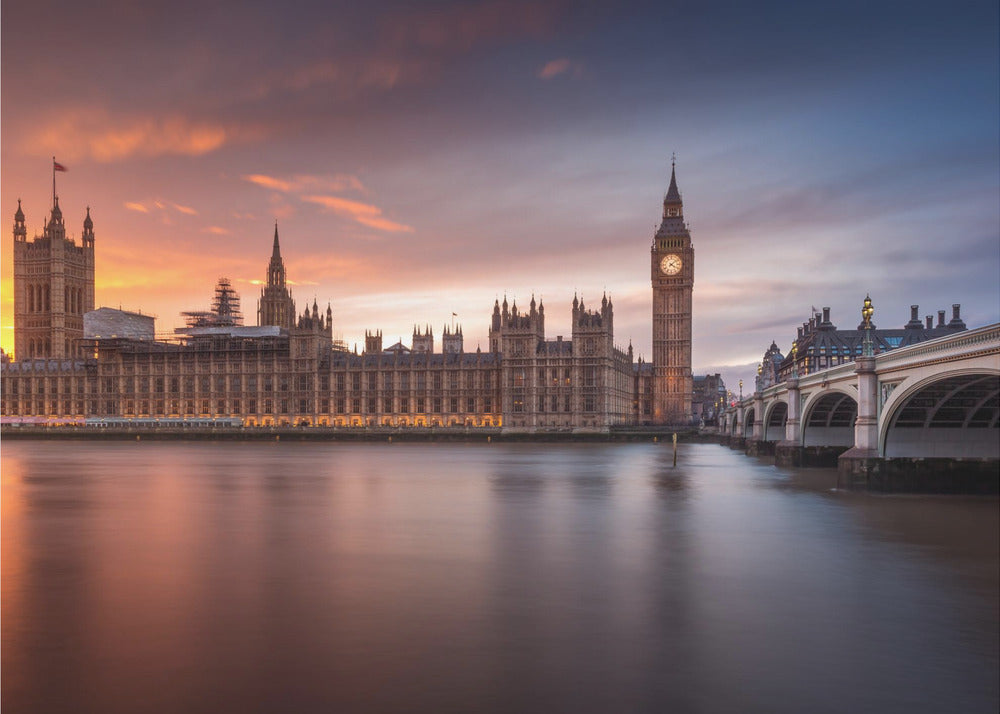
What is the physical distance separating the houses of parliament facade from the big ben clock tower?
6.7 inches

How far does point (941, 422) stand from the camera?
32844 mm

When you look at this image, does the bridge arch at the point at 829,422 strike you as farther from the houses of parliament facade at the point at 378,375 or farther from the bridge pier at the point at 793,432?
the houses of parliament facade at the point at 378,375

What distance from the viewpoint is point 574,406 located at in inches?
4158

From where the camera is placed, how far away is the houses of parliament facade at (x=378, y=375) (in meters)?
106

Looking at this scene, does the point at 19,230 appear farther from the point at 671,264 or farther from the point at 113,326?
the point at 671,264

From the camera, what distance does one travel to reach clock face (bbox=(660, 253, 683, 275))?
124 meters

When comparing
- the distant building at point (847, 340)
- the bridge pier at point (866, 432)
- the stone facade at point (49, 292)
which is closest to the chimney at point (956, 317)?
the distant building at point (847, 340)

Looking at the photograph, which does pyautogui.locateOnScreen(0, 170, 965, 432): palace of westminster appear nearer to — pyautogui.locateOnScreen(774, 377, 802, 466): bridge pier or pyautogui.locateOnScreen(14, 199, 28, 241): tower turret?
pyautogui.locateOnScreen(14, 199, 28, 241): tower turret

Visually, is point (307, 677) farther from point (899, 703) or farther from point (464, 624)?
point (899, 703)

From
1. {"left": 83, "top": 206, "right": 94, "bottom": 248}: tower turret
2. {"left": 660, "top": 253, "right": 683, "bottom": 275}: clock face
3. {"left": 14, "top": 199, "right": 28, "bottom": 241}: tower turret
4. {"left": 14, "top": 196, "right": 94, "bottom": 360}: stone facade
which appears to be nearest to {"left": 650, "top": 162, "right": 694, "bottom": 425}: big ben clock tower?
{"left": 660, "top": 253, "right": 683, "bottom": 275}: clock face

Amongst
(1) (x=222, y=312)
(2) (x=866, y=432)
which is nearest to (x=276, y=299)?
(1) (x=222, y=312)

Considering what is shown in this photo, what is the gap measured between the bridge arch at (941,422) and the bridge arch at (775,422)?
94.9 feet

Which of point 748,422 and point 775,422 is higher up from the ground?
point 775,422

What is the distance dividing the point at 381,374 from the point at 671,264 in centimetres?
4881
